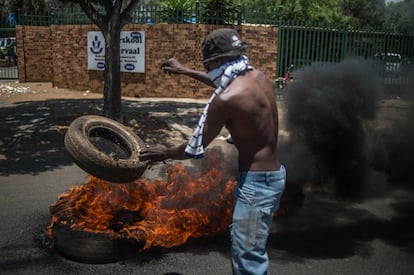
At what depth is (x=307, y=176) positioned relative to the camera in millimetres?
5863

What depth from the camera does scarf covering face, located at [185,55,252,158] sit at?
2.86 meters

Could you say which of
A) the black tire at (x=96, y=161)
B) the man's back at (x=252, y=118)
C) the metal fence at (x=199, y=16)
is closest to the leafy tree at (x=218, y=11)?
the metal fence at (x=199, y=16)

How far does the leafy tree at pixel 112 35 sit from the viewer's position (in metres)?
9.97

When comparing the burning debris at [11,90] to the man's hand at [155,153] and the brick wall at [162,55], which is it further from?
the man's hand at [155,153]

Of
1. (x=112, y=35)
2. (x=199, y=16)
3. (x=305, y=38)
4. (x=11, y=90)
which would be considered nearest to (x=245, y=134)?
(x=112, y=35)

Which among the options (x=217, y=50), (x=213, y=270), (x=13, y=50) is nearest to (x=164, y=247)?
(x=213, y=270)

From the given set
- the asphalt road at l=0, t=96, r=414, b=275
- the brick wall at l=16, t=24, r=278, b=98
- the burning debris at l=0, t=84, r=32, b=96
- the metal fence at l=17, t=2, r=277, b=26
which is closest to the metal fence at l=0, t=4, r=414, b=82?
the metal fence at l=17, t=2, r=277, b=26

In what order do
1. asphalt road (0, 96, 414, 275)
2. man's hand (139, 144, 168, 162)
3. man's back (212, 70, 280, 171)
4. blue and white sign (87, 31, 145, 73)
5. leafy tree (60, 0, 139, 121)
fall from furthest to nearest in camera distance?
1. blue and white sign (87, 31, 145, 73)
2. leafy tree (60, 0, 139, 121)
3. asphalt road (0, 96, 414, 275)
4. man's hand (139, 144, 168, 162)
5. man's back (212, 70, 280, 171)

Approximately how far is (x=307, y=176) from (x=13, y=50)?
27979 millimetres

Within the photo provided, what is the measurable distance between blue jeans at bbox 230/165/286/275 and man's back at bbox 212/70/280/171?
8cm

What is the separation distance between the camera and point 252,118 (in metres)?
2.83

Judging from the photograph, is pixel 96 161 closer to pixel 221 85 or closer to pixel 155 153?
pixel 155 153

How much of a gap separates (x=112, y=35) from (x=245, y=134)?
7.88 metres

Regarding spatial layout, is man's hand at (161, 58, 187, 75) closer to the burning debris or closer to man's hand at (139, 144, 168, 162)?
man's hand at (139, 144, 168, 162)
